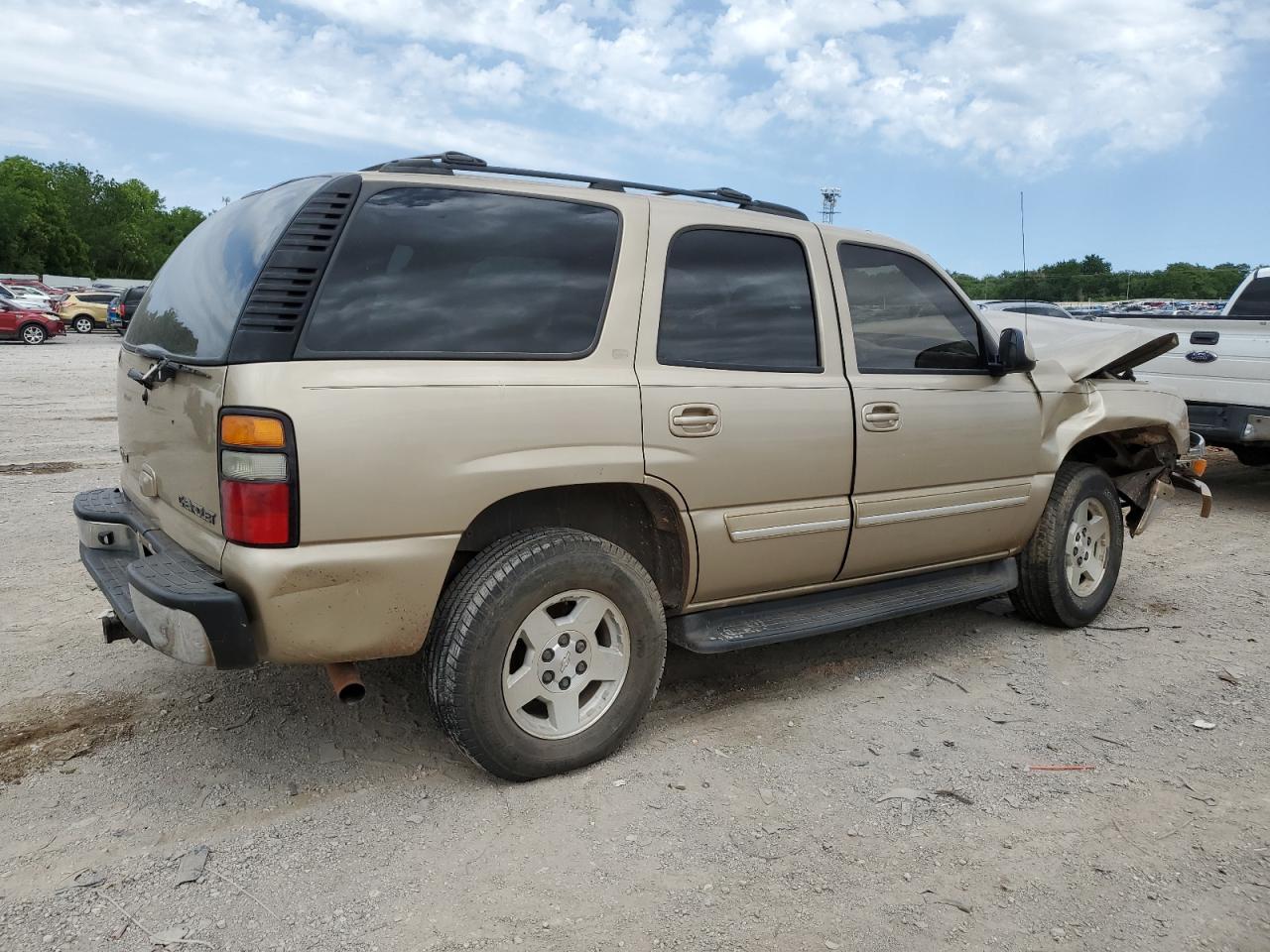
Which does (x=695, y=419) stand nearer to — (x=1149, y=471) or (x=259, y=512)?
(x=259, y=512)

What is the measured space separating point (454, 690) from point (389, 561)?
17.8 inches

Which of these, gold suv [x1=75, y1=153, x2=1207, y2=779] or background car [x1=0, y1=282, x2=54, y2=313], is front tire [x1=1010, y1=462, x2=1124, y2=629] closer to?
gold suv [x1=75, y1=153, x2=1207, y2=779]

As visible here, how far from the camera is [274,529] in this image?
291cm

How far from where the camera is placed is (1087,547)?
525cm

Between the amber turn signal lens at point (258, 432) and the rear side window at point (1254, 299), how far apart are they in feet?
33.0

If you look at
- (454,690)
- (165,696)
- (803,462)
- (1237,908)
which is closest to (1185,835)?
(1237,908)

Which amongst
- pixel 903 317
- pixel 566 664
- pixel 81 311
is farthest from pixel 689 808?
pixel 81 311

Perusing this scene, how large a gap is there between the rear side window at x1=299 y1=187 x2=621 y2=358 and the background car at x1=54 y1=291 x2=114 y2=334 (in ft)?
119

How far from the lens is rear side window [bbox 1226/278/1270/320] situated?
405 inches

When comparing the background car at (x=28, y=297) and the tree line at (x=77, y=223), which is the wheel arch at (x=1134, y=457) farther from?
the tree line at (x=77, y=223)

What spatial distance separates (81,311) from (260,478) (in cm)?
3691

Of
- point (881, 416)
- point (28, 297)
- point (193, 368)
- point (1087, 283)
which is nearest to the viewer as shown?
point (193, 368)

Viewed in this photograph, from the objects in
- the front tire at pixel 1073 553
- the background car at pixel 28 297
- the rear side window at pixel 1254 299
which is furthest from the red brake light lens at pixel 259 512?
the background car at pixel 28 297

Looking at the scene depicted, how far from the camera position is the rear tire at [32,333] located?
27.6 metres
